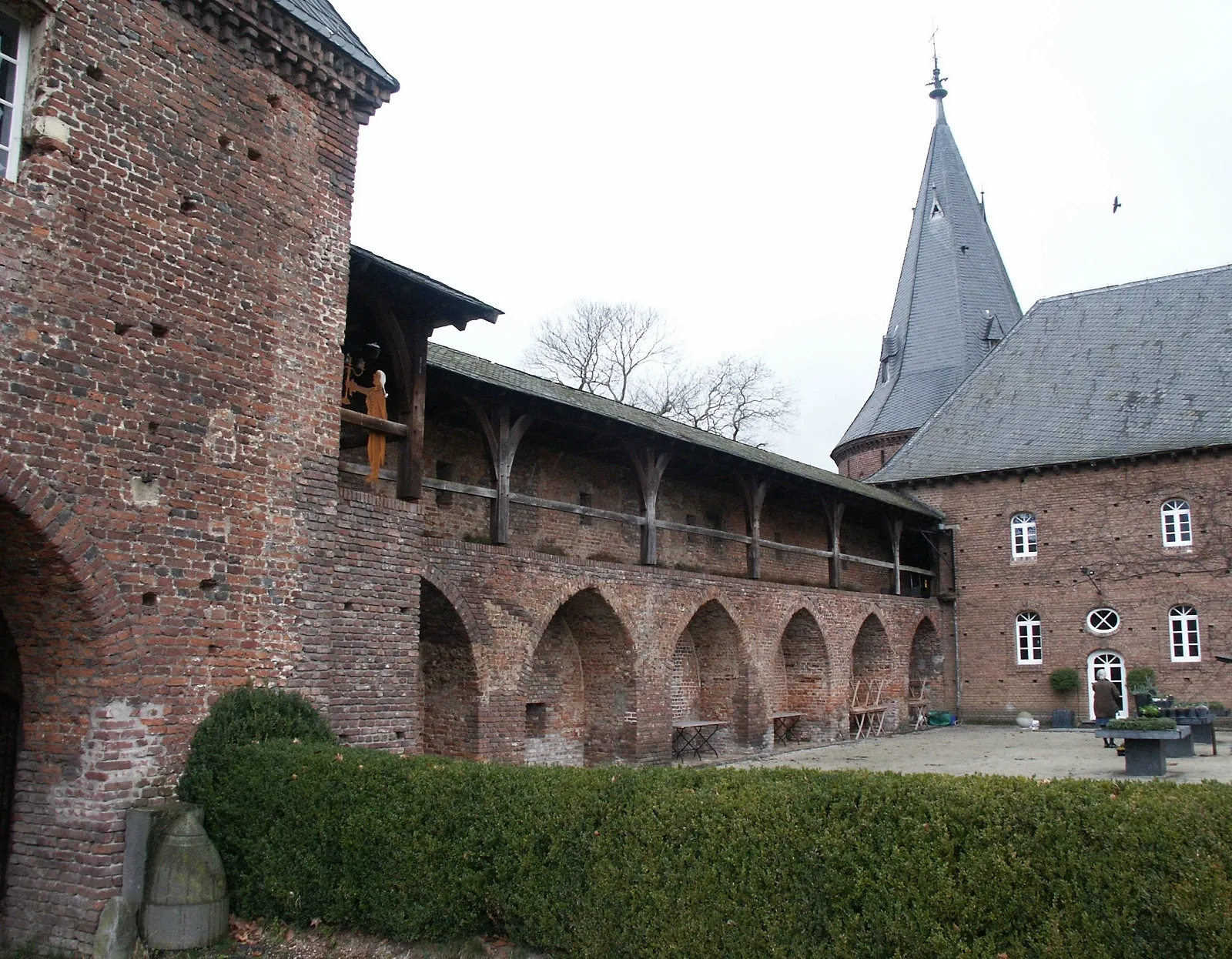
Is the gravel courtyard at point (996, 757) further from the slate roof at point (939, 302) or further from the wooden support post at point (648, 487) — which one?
the slate roof at point (939, 302)

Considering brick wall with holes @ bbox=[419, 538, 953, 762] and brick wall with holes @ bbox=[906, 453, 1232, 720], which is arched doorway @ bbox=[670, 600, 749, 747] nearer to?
brick wall with holes @ bbox=[419, 538, 953, 762]

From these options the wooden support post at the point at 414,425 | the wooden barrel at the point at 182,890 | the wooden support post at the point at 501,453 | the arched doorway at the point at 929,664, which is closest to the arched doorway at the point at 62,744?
the wooden barrel at the point at 182,890

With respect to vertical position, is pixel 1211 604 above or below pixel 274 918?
above

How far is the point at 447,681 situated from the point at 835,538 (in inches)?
405

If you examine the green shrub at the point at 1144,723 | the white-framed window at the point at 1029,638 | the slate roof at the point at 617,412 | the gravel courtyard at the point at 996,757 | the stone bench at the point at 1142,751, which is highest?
the slate roof at the point at 617,412

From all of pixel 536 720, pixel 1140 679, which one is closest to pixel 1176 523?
pixel 1140 679

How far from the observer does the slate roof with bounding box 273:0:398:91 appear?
8.95 metres

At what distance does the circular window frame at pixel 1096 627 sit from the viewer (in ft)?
77.5

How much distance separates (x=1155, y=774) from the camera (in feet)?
44.1

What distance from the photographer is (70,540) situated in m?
6.96

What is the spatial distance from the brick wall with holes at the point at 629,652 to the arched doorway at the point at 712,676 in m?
0.02

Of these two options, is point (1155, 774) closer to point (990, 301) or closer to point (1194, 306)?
point (1194, 306)

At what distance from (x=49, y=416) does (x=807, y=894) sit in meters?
5.60

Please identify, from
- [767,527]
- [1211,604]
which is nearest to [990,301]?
[1211,604]
